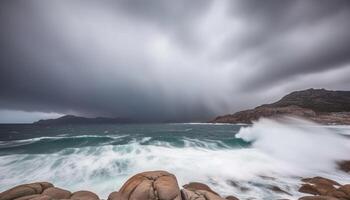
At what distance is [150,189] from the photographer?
651cm

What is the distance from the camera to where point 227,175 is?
518 inches

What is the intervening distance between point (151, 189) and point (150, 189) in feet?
0.12

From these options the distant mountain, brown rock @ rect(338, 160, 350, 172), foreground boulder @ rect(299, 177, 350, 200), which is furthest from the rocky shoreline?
the distant mountain

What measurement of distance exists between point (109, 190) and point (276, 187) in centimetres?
986

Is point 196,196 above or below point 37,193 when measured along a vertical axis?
below

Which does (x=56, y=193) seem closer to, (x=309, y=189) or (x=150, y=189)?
(x=150, y=189)

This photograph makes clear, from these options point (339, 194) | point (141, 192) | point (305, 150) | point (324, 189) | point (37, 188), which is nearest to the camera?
point (141, 192)

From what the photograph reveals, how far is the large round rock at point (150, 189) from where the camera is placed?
20.7 ft

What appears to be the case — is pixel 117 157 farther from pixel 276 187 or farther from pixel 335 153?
pixel 335 153

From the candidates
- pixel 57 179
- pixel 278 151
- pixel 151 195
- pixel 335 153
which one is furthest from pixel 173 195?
pixel 335 153

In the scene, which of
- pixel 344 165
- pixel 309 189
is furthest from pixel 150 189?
pixel 344 165

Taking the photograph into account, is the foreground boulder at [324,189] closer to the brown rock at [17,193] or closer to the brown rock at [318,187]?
the brown rock at [318,187]

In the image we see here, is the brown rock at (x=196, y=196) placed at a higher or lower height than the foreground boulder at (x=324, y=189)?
higher

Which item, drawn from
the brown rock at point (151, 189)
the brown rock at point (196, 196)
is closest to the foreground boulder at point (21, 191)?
the brown rock at point (151, 189)
